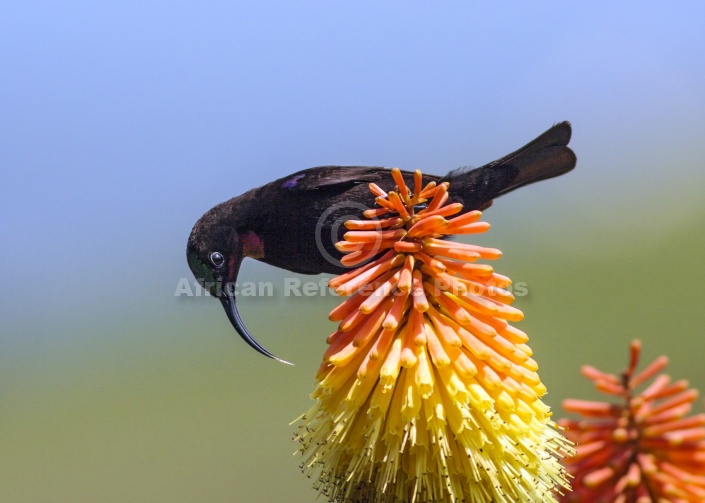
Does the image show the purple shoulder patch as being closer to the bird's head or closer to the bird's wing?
the bird's wing

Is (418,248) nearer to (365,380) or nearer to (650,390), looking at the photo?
(365,380)

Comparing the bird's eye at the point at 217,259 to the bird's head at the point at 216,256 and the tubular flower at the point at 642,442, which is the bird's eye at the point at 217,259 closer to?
the bird's head at the point at 216,256

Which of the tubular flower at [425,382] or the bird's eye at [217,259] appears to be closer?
the tubular flower at [425,382]

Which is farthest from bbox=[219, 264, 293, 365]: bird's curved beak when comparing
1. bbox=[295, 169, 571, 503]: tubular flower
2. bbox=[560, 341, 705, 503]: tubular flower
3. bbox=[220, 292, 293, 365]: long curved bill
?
bbox=[560, 341, 705, 503]: tubular flower

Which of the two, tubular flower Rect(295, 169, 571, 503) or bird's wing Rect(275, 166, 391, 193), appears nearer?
tubular flower Rect(295, 169, 571, 503)

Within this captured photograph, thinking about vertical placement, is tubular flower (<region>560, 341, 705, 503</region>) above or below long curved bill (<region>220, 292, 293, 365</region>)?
below

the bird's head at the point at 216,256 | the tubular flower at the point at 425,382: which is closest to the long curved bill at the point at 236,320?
the bird's head at the point at 216,256
